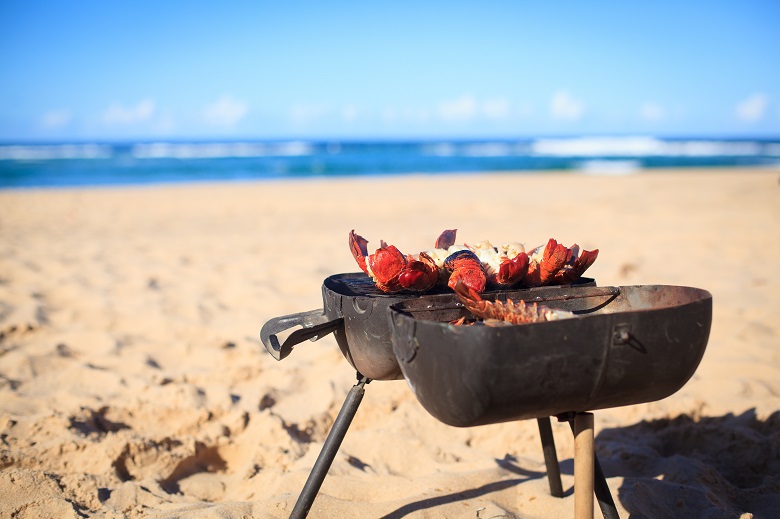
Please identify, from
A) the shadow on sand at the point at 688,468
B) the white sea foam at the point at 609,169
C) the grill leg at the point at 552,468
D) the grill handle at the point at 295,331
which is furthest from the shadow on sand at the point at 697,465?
the white sea foam at the point at 609,169

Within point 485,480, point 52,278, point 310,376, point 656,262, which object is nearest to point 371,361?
point 485,480

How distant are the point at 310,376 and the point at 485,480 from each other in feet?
4.34

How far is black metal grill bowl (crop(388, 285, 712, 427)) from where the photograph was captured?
1.42m

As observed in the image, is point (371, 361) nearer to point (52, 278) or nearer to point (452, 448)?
point (452, 448)

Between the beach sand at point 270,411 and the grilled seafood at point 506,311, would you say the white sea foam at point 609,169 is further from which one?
the grilled seafood at point 506,311

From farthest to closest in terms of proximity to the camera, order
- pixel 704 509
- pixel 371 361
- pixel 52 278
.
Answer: pixel 52 278, pixel 704 509, pixel 371 361

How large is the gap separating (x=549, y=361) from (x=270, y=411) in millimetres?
1930

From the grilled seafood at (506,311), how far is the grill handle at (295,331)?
43cm

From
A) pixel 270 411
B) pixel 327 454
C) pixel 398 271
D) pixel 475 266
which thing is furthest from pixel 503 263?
pixel 270 411

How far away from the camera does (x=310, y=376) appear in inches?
136

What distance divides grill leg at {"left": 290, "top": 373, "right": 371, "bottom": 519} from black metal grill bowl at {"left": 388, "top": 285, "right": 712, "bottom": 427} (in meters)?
0.37

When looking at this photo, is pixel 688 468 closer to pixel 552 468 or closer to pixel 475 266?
pixel 552 468

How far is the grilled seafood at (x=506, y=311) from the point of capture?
5.18ft

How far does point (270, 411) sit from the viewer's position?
3057mm
